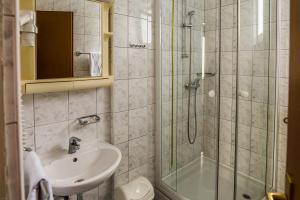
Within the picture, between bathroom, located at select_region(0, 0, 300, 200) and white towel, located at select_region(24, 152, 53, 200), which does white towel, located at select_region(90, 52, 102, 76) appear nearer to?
bathroom, located at select_region(0, 0, 300, 200)

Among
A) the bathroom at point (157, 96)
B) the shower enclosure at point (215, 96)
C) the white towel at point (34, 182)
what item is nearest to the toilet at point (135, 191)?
the bathroom at point (157, 96)

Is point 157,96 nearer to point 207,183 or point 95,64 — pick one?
point 95,64

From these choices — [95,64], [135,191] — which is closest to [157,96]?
[95,64]

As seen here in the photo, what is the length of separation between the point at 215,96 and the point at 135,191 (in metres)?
1.12

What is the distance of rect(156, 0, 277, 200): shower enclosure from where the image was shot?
1.85 m

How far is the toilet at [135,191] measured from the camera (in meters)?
1.68

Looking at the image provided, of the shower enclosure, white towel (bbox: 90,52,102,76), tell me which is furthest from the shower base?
white towel (bbox: 90,52,102,76)

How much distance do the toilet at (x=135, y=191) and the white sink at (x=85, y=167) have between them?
34 cm

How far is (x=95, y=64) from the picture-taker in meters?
1.55

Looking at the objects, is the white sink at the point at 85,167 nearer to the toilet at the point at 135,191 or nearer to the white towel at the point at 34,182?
the white towel at the point at 34,182

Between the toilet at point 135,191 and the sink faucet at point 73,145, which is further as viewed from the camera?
the toilet at point 135,191

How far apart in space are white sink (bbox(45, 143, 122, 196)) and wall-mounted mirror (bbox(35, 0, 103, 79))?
22.4 inches

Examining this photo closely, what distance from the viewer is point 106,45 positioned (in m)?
1.61

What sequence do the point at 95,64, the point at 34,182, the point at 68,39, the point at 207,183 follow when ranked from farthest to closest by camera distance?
the point at 207,183
the point at 95,64
the point at 68,39
the point at 34,182
